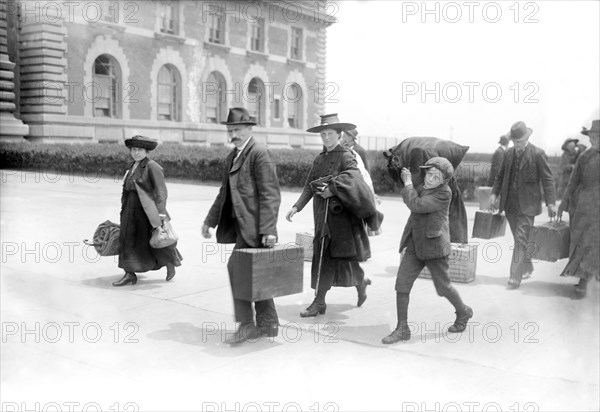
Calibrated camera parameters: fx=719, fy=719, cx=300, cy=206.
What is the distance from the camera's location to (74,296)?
21.3 feet

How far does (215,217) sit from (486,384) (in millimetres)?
2312

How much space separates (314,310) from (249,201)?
1.28 m

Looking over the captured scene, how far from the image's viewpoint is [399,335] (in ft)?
17.0

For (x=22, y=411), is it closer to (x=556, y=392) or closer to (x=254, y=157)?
(x=254, y=157)

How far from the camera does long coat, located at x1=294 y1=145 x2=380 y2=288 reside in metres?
5.76

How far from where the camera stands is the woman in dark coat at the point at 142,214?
713 centimetres

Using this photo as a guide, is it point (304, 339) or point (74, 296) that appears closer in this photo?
point (304, 339)

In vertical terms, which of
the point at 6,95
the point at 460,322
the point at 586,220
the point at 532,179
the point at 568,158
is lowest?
the point at 460,322

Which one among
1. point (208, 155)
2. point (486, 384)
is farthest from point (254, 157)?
point (208, 155)

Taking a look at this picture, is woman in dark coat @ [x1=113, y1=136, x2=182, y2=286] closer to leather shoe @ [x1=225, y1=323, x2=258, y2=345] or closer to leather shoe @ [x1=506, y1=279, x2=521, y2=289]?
leather shoe @ [x1=225, y1=323, x2=258, y2=345]

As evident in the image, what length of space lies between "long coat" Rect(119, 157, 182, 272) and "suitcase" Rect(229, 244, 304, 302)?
235 centimetres

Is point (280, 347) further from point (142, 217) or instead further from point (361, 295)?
point (142, 217)

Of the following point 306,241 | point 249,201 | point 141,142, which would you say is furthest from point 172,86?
point 249,201

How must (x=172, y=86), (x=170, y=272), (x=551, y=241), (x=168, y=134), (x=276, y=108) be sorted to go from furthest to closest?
(x=276, y=108) < (x=168, y=134) < (x=172, y=86) < (x=170, y=272) < (x=551, y=241)
